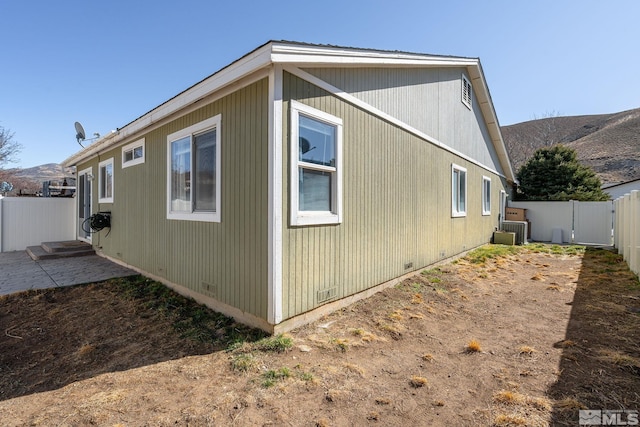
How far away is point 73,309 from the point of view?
4344 millimetres

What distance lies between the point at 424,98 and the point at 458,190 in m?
2.92

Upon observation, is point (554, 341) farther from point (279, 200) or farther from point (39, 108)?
point (39, 108)

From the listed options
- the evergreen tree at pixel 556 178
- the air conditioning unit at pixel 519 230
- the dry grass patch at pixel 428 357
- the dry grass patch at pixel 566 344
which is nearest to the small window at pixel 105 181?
the dry grass patch at pixel 428 357

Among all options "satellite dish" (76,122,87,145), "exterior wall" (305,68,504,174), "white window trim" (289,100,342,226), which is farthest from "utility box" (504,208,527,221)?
"satellite dish" (76,122,87,145)

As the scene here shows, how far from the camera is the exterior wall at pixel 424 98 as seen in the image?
14.6 feet

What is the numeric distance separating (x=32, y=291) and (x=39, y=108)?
13.3 m

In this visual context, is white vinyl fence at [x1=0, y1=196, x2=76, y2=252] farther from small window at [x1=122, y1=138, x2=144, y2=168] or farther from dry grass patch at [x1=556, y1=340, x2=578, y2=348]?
dry grass patch at [x1=556, y1=340, x2=578, y2=348]

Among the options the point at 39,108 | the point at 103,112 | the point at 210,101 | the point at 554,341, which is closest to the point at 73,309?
the point at 210,101

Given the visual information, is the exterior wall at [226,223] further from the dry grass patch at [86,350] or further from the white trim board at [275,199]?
the dry grass patch at [86,350]

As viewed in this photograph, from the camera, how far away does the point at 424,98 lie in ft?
21.2

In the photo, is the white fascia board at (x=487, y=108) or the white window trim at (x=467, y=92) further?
the white fascia board at (x=487, y=108)

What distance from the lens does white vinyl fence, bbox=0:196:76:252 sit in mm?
9539

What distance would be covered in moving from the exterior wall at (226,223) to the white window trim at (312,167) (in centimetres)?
30

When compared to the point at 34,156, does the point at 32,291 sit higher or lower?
lower
